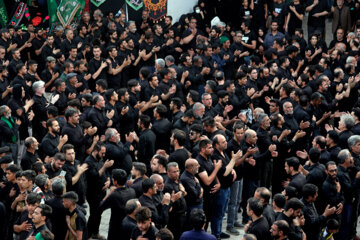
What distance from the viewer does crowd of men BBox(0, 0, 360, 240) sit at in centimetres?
878

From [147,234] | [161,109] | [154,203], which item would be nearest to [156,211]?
[154,203]

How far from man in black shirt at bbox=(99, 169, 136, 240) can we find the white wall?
12722mm

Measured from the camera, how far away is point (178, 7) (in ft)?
69.5

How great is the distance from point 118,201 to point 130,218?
650mm

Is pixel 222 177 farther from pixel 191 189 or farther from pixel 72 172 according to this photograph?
pixel 72 172

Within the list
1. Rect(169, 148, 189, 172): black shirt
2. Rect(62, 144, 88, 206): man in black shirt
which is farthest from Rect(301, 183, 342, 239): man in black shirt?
Rect(62, 144, 88, 206): man in black shirt

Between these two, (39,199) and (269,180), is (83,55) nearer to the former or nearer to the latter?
(269,180)

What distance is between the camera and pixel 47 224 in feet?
27.1

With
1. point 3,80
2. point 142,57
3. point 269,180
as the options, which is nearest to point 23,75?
point 3,80

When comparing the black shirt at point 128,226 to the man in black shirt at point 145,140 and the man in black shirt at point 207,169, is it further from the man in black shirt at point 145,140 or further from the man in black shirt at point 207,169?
the man in black shirt at point 145,140

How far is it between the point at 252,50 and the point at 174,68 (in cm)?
470

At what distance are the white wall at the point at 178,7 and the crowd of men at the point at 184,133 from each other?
4.80ft

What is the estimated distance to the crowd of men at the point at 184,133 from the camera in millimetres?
8781

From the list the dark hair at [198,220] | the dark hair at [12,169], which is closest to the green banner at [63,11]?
the dark hair at [12,169]
